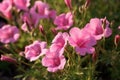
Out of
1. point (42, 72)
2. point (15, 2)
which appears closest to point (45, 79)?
point (42, 72)

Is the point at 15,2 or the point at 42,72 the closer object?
the point at 42,72

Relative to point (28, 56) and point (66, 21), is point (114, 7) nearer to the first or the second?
point (66, 21)

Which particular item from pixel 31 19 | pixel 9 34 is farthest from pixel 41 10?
pixel 9 34

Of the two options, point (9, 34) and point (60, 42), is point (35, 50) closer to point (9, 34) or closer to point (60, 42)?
point (60, 42)

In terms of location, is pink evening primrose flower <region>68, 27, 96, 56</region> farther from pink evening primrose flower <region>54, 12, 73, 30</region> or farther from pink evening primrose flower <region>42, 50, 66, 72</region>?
pink evening primrose flower <region>54, 12, 73, 30</region>

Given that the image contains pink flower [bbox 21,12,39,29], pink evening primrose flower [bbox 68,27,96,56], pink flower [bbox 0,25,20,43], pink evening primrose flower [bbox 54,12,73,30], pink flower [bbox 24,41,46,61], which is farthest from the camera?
pink flower [bbox 21,12,39,29]

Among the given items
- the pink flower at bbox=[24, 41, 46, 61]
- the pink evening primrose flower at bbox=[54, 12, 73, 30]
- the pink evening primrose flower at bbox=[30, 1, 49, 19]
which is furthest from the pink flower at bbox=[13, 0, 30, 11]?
the pink flower at bbox=[24, 41, 46, 61]
